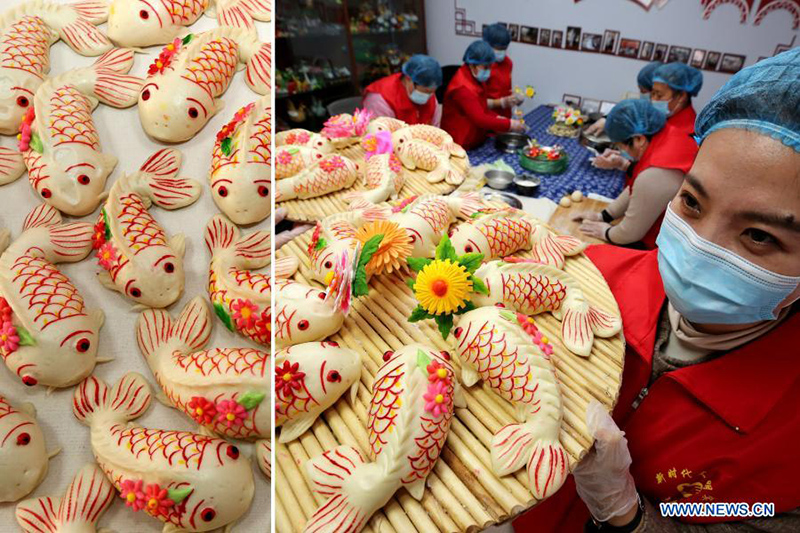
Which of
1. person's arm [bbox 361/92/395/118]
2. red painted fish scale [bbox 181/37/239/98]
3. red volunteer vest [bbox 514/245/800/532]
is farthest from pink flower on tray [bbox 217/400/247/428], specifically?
person's arm [bbox 361/92/395/118]

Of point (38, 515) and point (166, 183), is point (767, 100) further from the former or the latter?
point (38, 515)

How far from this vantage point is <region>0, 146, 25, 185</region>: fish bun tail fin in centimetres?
80

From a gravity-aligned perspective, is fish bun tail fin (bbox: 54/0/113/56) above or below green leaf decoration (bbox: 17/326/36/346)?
above

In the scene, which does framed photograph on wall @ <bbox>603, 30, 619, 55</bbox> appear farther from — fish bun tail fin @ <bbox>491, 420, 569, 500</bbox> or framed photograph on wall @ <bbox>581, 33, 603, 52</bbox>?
fish bun tail fin @ <bbox>491, 420, 569, 500</bbox>

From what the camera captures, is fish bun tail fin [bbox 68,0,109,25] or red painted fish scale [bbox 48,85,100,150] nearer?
red painted fish scale [bbox 48,85,100,150]

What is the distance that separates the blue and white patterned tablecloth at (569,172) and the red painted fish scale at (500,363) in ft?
6.45

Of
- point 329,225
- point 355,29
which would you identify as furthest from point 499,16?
point 329,225

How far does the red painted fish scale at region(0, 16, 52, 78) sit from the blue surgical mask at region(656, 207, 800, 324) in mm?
1210

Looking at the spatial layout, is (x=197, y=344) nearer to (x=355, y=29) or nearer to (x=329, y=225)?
(x=329, y=225)

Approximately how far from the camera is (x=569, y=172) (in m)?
2.96

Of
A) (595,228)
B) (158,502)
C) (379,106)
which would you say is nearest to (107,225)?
(158,502)

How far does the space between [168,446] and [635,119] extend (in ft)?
7.52

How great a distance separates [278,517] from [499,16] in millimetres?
4502

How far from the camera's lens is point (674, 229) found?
2.78 feet
